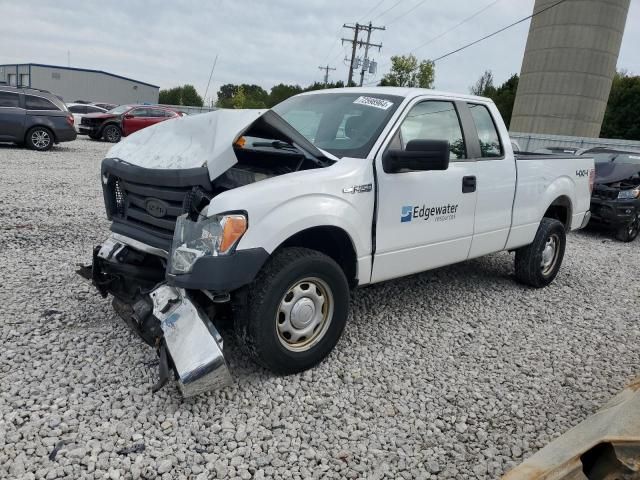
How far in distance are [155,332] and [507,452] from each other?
210 centimetres

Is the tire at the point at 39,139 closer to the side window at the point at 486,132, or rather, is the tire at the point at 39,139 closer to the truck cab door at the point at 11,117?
the truck cab door at the point at 11,117

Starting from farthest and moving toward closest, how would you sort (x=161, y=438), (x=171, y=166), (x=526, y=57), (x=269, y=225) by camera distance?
(x=526, y=57)
(x=171, y=166)
(x=269, y=225)
(x=161, y=438)

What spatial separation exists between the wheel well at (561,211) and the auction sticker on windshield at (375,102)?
8.82 feet

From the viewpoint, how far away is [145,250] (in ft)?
10.8

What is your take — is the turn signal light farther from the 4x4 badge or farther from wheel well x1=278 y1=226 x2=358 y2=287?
Answer: the 4x4 badge

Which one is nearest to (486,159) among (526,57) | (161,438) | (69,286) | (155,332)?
(155,332)

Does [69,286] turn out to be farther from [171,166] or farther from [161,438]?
[161,438]

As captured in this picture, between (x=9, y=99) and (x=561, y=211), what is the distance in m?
14.1

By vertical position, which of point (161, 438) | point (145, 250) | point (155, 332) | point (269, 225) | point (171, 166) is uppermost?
point (171, 166)

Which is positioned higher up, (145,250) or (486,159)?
(486,159)

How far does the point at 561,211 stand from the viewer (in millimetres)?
5852

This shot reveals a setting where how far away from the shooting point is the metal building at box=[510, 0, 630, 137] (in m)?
40.1

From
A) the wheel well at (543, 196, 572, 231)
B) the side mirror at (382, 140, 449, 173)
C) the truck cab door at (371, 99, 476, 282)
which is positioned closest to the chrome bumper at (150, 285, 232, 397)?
the truck cab door at (371, 99, 476, 282)

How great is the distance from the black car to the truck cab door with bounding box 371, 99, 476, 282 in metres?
5.72
